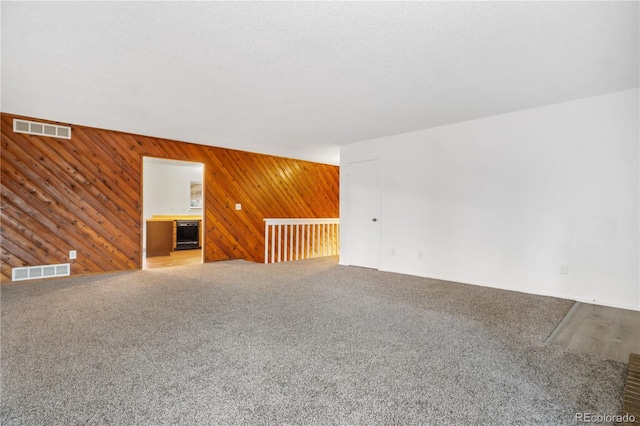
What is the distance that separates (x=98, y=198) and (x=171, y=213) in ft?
14.2

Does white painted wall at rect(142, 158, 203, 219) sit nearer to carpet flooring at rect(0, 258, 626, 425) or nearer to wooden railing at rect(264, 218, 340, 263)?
wooden railing at rect(264, 218, 340, 263)

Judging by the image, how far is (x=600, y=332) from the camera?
2.64 m

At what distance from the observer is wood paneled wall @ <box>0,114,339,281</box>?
4.27 m

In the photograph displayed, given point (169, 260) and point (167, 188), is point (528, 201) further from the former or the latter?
point (167, 188)

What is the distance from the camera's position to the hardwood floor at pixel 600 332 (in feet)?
7.55

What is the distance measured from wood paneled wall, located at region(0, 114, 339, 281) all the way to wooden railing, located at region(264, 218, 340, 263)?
679 millimetres

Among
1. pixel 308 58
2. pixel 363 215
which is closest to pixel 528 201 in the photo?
pixel 363 215

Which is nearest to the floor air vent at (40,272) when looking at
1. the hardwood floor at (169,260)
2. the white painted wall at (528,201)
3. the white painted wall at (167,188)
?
the hardwood floor at (169,260)

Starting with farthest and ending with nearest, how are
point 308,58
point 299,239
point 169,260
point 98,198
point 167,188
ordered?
point 167,188
point 299,239
point 169,260
point 98,198
point 308,58

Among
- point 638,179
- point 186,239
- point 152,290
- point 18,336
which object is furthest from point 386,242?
point 186,239

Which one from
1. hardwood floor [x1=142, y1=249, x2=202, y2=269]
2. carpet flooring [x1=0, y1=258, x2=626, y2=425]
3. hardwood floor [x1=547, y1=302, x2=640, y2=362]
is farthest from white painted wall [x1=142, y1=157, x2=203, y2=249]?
hardwood floor [x1=547, y1=302, x2=640, y2=362]

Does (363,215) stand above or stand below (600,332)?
above

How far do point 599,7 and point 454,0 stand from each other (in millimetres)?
938

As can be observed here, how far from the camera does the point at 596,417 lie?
4.96 ft
